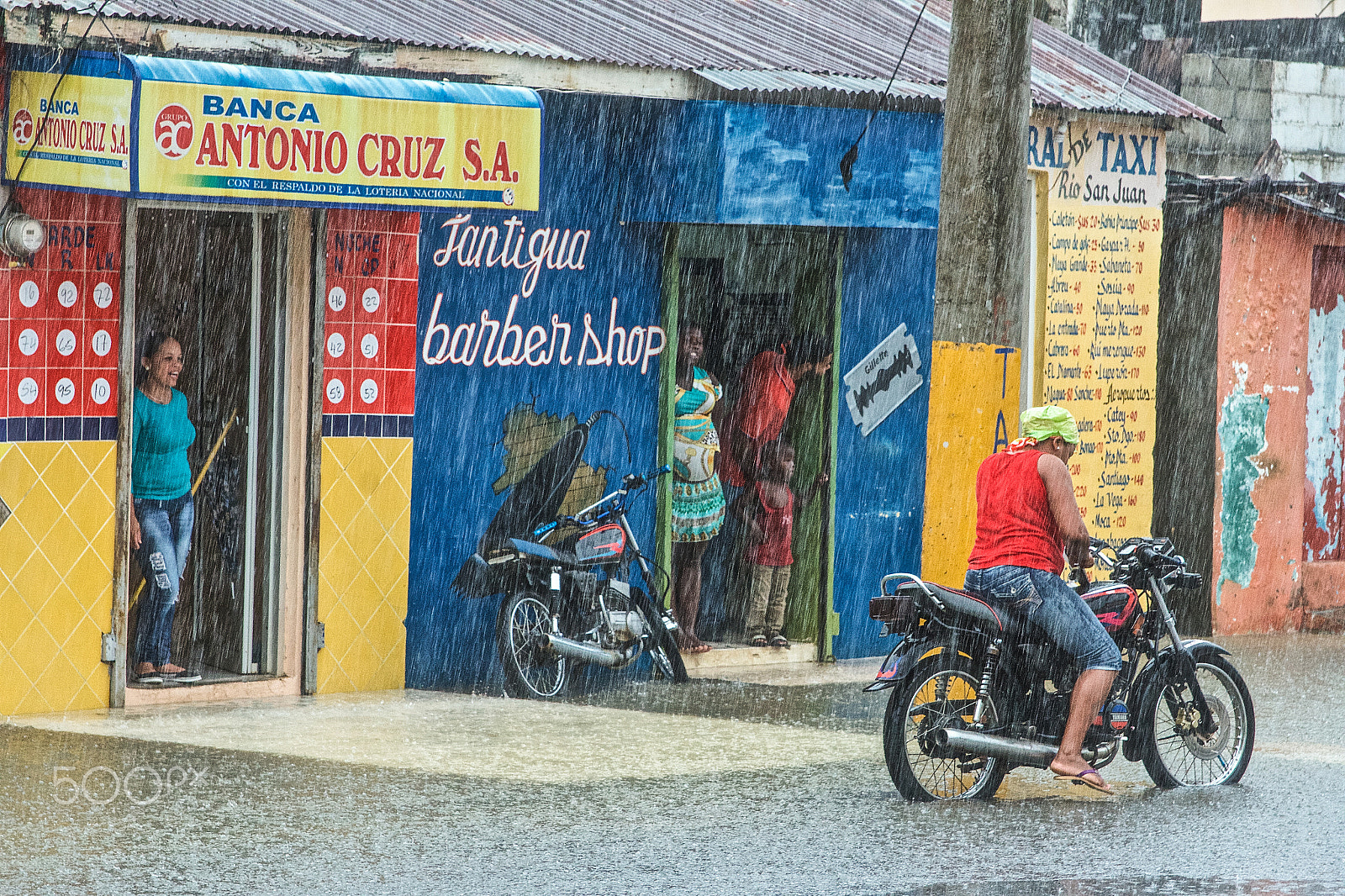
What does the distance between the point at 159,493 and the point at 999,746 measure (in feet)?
14.9

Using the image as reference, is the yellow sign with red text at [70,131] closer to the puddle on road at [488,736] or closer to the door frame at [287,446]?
the door frame at [287,446]

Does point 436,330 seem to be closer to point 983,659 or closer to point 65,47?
point 65,47

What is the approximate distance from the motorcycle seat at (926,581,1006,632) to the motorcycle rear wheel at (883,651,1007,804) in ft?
0.62

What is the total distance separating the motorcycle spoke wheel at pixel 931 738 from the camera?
784 centimetres

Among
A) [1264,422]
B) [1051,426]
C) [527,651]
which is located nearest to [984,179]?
[1051,426]

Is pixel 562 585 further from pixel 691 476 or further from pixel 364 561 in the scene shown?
pixel 691 476

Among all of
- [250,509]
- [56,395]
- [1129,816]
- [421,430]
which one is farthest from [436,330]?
[1129,816]

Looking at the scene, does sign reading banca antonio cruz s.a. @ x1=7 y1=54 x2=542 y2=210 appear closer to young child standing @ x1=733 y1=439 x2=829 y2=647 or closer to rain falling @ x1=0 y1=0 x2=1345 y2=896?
rain falling @ x1=0 y1=0 x2=1345 y2=896

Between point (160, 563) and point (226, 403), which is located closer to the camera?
point (160, 563)

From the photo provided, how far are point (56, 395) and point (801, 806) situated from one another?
412 cm

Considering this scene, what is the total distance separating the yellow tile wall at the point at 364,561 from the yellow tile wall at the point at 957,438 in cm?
297

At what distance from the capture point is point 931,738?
7.91 meters

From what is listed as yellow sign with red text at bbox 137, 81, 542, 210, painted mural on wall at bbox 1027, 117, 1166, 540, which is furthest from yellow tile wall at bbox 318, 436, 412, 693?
painted mural on wall at bbox 1027, 117, 1166, 540

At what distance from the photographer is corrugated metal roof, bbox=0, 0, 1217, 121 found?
1003 centimetres
